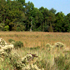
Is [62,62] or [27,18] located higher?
[27,18]

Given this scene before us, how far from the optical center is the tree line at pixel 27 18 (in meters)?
55.8

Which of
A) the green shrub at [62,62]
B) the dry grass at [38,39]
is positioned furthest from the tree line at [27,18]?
the green shrub at [62,62]

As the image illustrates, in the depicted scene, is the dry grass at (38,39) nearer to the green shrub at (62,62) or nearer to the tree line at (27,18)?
the green shrub at (62,62)

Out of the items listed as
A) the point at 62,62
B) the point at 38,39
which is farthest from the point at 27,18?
the point at 62,62

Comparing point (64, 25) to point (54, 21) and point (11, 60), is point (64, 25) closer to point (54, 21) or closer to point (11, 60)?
point (54, 21)

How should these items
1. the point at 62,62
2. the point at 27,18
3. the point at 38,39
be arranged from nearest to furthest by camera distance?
the point at 62,62 → the point at 38,39 → the point at 27,18

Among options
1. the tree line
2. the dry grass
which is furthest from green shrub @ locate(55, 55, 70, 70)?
the tree line

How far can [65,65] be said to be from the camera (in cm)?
387

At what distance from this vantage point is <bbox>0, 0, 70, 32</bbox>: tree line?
55.8m

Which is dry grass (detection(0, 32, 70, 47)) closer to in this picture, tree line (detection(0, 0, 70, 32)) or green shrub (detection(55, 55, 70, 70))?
green shrub (detection(55, 55, 70, 70))

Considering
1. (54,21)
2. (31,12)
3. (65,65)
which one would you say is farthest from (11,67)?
(54,21)

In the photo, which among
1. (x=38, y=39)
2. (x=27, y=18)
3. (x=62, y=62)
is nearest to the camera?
(x=62, y=62)

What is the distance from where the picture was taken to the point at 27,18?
226 ft

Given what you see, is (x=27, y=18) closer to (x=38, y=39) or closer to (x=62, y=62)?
(x=38, y=39)
